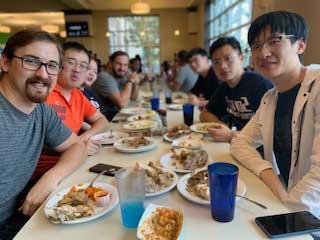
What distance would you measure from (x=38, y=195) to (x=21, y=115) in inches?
14.3

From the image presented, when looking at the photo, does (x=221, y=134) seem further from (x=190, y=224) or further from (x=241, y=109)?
(x=190, y=224)

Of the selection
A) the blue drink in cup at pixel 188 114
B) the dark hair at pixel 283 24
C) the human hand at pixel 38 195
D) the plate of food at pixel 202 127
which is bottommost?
the human hand at pixel 38 195

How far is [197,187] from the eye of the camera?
0.95m

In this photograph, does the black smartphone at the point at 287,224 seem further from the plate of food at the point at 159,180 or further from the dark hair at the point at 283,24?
the dark hair at the point at 283,24

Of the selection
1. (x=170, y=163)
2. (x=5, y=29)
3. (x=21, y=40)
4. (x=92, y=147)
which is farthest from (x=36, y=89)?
(x=5, y=29)

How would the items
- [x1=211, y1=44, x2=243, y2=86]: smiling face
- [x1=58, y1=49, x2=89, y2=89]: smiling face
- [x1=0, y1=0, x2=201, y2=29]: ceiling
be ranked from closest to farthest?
[x1=58, y1=49, x2=89, y2=89]: smiling face, [x1=211, y1=44, x2=243, y2=86]: smiling face, [x1=0, y1=0, x2=201, y2=29]: ceiling

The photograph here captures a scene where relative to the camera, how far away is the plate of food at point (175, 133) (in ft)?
5.34

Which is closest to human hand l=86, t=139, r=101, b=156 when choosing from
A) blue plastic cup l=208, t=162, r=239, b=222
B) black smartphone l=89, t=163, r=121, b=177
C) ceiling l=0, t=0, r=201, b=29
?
black smartphone l=89, t=163, r=121, b=177

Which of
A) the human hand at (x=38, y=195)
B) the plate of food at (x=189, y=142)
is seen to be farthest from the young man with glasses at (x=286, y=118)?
the human hand at (x=38, y=195)

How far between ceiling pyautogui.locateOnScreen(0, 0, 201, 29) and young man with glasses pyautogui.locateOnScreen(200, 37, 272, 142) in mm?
6652

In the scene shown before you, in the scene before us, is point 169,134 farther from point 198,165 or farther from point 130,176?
point 130,176

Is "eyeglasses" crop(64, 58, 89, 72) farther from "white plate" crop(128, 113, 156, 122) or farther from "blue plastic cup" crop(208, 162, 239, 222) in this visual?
"blue plastic cup" crop(208, 162, 239, 222)

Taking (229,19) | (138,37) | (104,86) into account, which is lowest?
(104,86)

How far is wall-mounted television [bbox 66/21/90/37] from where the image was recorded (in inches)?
349
